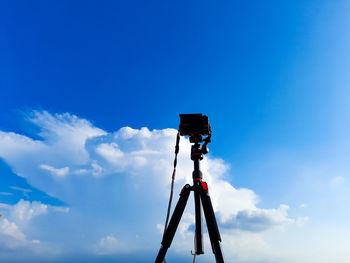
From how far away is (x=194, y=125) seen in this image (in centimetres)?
570

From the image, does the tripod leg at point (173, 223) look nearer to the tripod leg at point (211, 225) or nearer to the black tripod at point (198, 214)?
the black tripod at point (198, 214)

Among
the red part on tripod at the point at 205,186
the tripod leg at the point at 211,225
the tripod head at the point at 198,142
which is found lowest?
the tripod leg at the point at 211,225

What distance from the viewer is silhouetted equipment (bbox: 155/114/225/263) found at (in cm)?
463

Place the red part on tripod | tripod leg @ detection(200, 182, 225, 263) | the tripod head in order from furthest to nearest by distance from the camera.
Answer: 1. the tripod head
2. the red part on tripod
3. tripod leg @ detection(200, 182, 225, 263)

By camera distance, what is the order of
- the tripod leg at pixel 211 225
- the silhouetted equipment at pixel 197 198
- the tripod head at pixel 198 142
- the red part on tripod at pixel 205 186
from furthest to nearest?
the tripod head at pixel 198 142 < the red part on tripod at pixel 205 186 < the silhouetted equipment at pixel 197 198 < the tripod leg at pixel 211 225

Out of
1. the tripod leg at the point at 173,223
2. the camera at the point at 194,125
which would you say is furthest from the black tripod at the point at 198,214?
the camera at the point at 194,125

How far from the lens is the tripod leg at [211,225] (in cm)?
451

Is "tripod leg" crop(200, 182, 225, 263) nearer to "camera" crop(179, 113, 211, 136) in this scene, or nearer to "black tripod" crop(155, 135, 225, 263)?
"black tripod" crop(155, 135, 225, 263)

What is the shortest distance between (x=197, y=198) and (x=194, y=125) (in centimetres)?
172

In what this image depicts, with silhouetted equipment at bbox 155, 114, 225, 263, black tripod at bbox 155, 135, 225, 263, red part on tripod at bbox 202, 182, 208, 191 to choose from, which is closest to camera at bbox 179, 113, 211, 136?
silhouetted equipment at bbox 155, 114, 225, 263

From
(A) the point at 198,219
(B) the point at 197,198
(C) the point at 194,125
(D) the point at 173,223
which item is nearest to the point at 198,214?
(A) the point at 198,219

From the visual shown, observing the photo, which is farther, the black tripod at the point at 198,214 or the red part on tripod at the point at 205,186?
the red part on tripod at the point at 205,186

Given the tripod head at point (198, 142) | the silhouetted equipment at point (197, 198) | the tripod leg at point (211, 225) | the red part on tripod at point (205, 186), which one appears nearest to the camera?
the tripod leg at point (211, 225)

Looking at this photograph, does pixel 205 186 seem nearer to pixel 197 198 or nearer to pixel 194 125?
pixel 197 198
